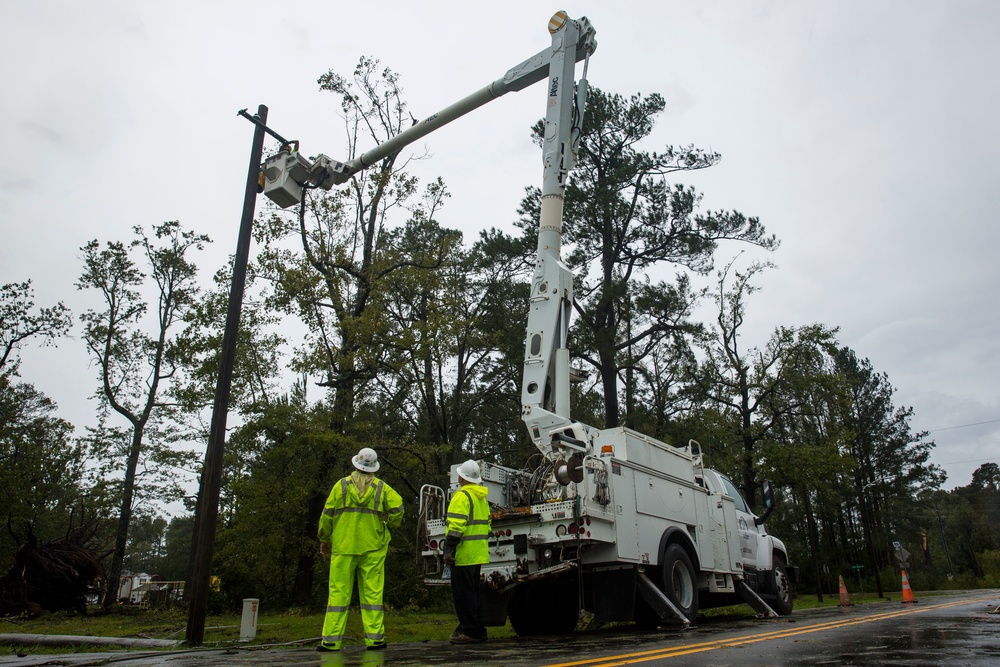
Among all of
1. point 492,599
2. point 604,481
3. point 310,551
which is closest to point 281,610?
point 310,551

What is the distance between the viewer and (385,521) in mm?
6395

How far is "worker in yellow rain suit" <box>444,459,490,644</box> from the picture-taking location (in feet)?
23.2

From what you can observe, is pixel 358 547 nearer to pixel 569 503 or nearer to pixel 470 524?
pixel 470 524

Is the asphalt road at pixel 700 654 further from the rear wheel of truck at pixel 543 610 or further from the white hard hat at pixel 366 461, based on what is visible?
the rear wheel of truck at pixel 543 610

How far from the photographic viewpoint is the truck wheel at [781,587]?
12.7 metres

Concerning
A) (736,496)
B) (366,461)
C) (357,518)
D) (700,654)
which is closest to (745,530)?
(736,496)

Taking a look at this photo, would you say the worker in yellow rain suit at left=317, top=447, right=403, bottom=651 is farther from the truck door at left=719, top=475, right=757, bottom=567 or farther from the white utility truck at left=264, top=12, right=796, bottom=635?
the truck door at left=719, top=475, right=757, bottom=567

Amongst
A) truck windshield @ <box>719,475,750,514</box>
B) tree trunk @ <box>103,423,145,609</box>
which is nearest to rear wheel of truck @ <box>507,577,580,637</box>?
truck windshield @ <box>719,475,750,514</box>

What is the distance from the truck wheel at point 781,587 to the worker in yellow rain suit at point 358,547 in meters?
9.02

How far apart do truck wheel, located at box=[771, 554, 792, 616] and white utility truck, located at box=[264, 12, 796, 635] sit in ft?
0.23

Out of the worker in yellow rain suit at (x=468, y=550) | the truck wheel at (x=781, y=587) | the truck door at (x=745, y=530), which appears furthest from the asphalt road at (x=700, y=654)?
the truck wheel at (x=781, y=587)

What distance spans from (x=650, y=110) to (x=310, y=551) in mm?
17255

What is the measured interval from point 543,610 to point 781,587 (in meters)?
6.01

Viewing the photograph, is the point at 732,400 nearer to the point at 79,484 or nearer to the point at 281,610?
the point at 281,610
